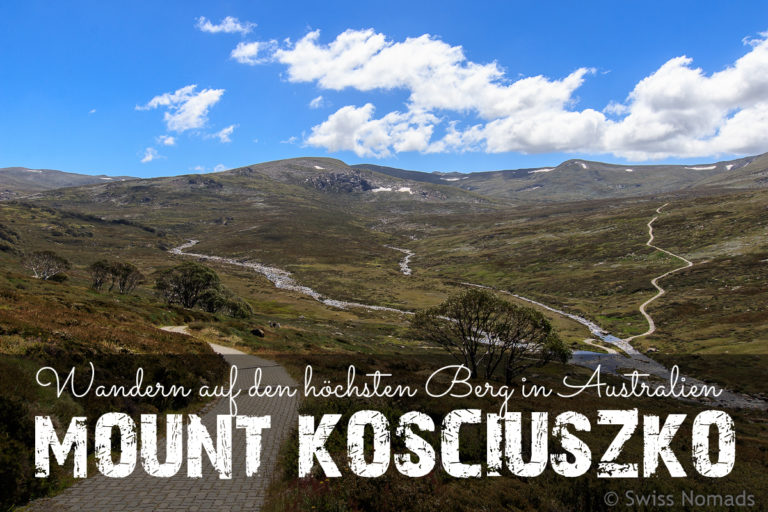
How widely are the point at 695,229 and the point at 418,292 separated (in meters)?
133

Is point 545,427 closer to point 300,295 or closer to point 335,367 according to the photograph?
point 335,367

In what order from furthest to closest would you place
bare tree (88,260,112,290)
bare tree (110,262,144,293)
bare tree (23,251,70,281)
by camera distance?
bare tree (23,251,70,281)
bare tree (110,262,144,293)
bare tree (88,260,112,290)

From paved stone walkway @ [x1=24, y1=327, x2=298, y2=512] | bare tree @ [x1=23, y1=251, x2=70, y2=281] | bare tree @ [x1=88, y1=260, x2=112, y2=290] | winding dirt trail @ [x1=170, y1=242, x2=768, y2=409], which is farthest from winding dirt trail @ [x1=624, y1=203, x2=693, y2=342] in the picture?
bare tree @ [x1=23, y1=251, x2=70, y2=281]

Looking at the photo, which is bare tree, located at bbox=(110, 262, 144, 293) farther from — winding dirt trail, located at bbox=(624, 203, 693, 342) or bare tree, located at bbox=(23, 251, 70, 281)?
winding dirt trail, located at bbox=(624, 203, 693, 342)

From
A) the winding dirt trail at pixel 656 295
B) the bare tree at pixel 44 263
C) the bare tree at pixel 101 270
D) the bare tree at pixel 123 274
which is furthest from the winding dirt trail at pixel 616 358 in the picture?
the bare tree at pixel 44 263

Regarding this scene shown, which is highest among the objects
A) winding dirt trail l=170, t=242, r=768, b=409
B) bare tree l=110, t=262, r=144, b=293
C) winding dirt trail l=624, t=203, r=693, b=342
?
bare tree l=110, t=262, r=144, b=293

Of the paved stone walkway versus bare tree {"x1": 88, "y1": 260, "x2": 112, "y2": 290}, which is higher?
bare tree {"x1": 88, "y1": 260, "x2": 112, "y2": 290}

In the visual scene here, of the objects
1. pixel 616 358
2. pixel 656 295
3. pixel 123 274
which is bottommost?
pixel 616 358

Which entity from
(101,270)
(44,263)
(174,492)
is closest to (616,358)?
(174,492)

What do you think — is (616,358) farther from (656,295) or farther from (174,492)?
(174,492)

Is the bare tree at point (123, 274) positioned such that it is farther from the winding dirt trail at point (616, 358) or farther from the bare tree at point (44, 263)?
the winding dirt trail at point (616, 358)

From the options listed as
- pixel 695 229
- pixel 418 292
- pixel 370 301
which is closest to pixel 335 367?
pixel 370 301

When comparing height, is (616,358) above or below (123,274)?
below

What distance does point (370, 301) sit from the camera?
118 metres
